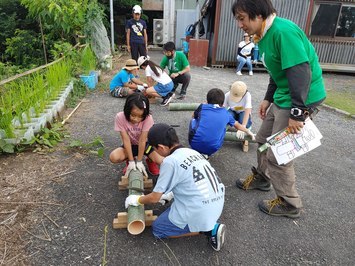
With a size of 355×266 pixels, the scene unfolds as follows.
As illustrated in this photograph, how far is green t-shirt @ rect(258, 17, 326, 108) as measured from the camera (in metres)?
2.10

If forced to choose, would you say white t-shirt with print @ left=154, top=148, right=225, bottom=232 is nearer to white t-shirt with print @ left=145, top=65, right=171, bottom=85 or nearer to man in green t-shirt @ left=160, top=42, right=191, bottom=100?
white t-shirt with print @ left=145, top=65, right=171, bottom=85

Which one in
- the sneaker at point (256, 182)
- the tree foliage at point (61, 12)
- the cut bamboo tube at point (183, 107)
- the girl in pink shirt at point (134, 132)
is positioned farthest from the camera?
the tree foliage at point (61, 12)

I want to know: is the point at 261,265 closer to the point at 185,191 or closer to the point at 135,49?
the point at 185,191

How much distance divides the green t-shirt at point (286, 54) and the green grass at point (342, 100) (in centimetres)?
433

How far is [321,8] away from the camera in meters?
9.62

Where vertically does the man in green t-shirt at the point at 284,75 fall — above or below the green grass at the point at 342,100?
above

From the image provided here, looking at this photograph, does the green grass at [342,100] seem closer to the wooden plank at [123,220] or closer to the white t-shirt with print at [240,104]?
the white t-shirt with print at [240,104]

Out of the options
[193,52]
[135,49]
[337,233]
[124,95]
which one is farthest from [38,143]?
[193,52]

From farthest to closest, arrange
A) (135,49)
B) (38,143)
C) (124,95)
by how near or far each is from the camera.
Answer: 1. (135,49)
2. (124,95)
3. (38,143)

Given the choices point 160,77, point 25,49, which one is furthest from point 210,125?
point 25,49

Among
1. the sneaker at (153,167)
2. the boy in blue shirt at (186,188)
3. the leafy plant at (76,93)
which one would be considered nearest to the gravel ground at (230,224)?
the boy in blue shirt at (186,188)

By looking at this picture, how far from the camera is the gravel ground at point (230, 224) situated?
7.23 ft

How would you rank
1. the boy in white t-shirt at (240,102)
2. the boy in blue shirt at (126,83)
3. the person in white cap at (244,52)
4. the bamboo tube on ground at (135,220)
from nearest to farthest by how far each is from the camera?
the bamboo tube on ground at (135,220)
the boy in white t-shirt at (240,102)
the boy in blue shirt at (126,83)
the person in white cap at (244,52)

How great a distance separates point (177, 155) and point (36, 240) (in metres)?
1.36
